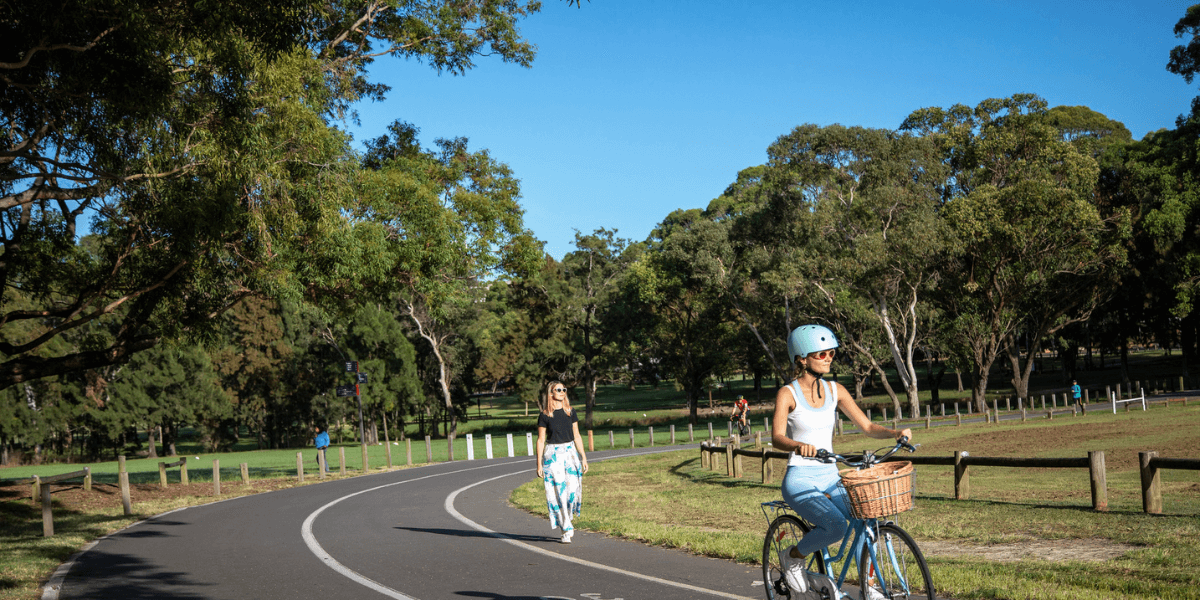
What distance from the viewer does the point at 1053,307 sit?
49.8m

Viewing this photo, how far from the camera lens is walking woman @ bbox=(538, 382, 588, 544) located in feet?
37.1

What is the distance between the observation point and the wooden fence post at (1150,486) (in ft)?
37.3

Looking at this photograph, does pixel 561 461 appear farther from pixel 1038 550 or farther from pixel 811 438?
pixel 811 438

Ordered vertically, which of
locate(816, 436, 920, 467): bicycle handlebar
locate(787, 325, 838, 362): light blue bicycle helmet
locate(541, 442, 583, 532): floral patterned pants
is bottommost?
locate(541, 442, 583, 532): floral patterned pants

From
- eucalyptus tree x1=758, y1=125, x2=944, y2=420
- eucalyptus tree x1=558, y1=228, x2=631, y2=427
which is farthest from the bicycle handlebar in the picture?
eucalyptus tree x1=558, y1=228, x2=631, y2=427

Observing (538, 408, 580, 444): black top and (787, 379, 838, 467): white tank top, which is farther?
(538, 408, 580, 444): black top

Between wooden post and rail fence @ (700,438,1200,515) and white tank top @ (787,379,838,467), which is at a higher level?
white tank top @ (787,379,838,467)

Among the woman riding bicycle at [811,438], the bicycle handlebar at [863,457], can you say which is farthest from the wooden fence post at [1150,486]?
the bicycle handlebar at [863,457]

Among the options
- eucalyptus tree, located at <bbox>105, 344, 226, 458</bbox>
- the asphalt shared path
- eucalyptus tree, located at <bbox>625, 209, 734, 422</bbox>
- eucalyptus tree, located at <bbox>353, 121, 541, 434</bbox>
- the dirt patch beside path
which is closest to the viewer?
the asphalt shared path

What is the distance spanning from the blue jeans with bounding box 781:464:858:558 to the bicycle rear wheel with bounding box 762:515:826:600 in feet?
0.85

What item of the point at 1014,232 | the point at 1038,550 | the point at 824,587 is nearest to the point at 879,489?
the point at 824,587

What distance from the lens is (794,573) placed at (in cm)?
570

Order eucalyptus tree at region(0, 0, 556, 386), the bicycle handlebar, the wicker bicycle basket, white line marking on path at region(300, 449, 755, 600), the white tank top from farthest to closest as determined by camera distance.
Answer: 1. eucalyptus tree at region(0, 0, 556, 386)
2. white line marking on path at region(300, 449, 755, 600)
3. the white tank top
4. the bicycle handlebar
5. the wicker bicycle basket

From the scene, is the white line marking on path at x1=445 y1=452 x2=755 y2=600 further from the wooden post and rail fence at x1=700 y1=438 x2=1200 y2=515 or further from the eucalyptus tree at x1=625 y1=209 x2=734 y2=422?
the eucalyptus tree at x1=625 y1=209 x2=734 y2=422
